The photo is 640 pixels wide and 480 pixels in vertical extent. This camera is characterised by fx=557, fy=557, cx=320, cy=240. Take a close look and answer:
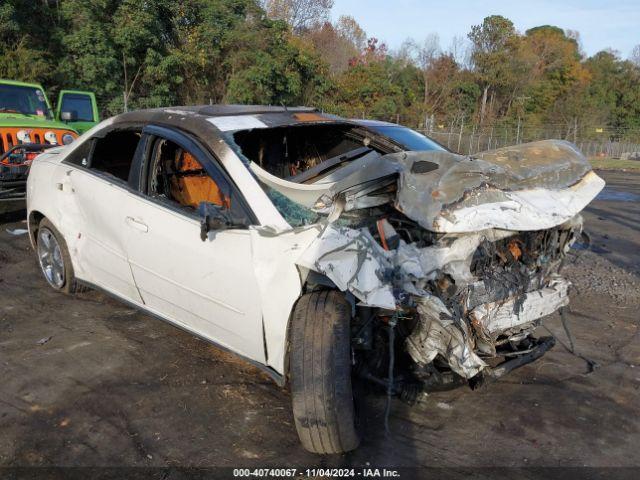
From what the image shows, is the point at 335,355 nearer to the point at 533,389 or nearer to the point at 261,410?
the point at 261,410

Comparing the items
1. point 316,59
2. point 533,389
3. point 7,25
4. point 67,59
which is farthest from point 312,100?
point 533,389

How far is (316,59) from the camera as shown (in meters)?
26.8

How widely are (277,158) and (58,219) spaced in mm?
1898

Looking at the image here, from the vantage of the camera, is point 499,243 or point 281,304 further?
point 499,243

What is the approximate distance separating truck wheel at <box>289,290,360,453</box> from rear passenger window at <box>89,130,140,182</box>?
2375mm

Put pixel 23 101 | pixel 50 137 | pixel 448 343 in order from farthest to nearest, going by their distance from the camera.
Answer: pixel 23 101 → pixel 50 137 → pixel 448 343

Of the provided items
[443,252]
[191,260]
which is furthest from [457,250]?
[191,260]

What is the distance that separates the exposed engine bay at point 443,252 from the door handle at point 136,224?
2.83ft

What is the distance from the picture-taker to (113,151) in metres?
4.59

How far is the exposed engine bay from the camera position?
2.84 meters

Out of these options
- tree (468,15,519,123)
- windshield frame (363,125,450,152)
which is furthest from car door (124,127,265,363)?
tree (468,15,519,123)

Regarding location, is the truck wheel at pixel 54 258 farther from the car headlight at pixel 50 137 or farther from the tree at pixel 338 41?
the tree at pixel 338 41

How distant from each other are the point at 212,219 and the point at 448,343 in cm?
145

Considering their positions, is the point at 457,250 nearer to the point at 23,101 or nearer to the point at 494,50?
the point at 23,101
